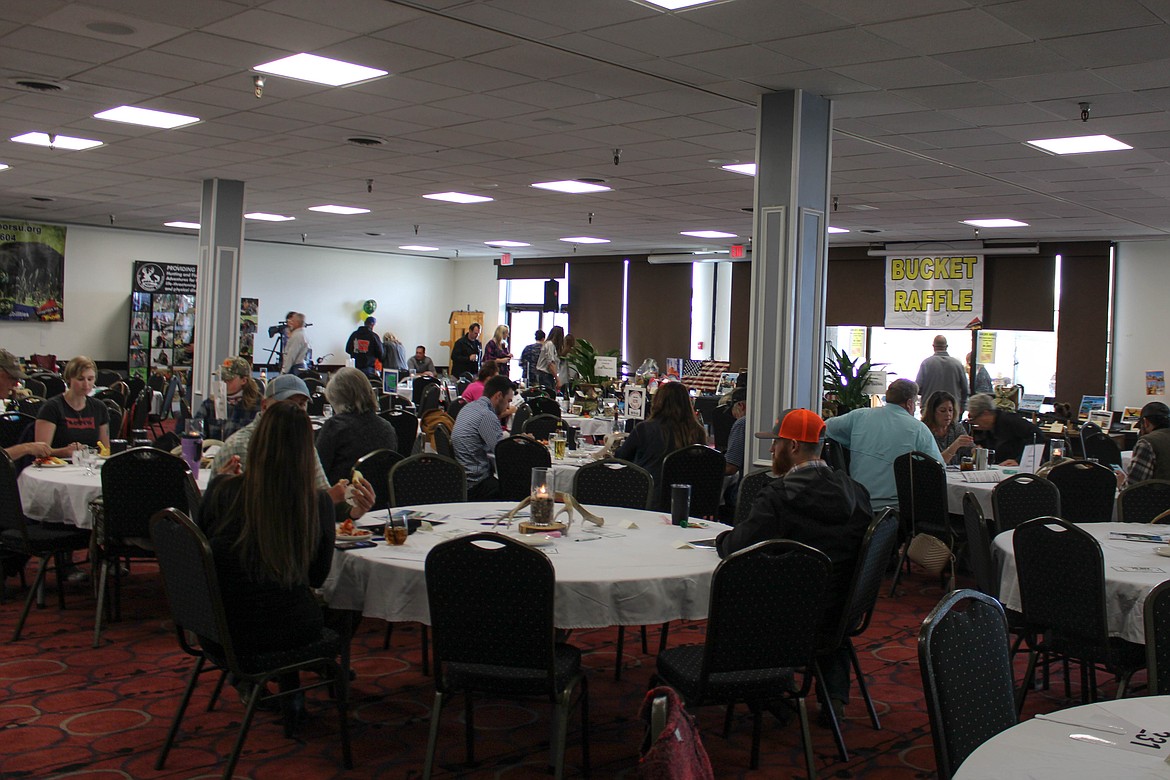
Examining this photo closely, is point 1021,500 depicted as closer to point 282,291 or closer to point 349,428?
point 349,428

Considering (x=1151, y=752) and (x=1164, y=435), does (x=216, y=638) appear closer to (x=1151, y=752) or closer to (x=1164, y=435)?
(x=1151, y=752)

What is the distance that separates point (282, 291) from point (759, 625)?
59.9 feet

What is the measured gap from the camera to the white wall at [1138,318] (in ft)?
44.5

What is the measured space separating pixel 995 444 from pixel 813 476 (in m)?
5.13

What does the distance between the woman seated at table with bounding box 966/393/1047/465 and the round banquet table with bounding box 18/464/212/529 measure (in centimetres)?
565

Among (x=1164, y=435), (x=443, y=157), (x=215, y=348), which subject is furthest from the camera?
(x=215, y=348)

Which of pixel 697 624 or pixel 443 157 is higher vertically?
pixel 443 157

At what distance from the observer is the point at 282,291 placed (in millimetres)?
20203

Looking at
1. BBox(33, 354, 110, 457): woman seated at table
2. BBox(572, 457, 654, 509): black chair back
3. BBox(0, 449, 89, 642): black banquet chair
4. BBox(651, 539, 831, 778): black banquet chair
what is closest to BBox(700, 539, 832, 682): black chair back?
BBox(651, 539, 831, 778): black banquet chair

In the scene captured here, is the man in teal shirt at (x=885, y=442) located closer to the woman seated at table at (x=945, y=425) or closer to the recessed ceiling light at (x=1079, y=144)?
the woman seated at table at (x=945, y=425)

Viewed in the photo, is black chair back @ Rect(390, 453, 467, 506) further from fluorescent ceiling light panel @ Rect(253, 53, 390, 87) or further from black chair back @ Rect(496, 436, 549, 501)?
fluorescent ceiling light panel @ Rect(253, 53, 390, 87)

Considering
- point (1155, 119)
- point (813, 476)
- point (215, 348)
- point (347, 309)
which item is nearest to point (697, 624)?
point (813, 476)

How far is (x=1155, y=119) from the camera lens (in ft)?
22.1

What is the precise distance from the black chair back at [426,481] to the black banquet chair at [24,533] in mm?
1677
